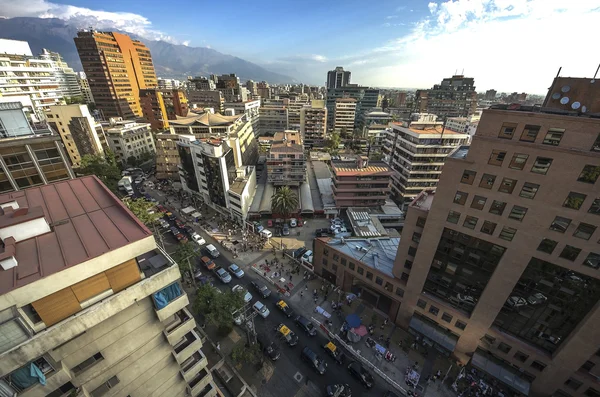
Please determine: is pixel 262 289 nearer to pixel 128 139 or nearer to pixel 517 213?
pixel 517 213

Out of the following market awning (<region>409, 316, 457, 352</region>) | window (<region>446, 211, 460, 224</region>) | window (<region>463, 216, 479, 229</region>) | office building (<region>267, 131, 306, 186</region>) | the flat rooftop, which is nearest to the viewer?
the flat rooftop

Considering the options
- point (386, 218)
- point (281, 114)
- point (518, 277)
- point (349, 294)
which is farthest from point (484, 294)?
point (281, 114)

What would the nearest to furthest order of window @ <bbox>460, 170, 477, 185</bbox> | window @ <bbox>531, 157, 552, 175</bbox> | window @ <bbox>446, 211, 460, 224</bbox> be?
1. window @ <bbox>531, 157, 552, 175</bbox>
2. window @ <bbox>460, 170, 477, 185</bbox>
3. window @ <bbox>446, 211, 460, 224</bbox>

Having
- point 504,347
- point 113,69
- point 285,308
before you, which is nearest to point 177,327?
point 285,308

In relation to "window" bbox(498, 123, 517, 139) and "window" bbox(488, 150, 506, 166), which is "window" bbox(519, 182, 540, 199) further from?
"window" bbox(498, 123, 517, 139)

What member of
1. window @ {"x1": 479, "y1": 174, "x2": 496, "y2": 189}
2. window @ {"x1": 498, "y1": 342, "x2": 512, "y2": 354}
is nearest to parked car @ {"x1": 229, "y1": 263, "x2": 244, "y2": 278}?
window @ {"x1": 498, "y1": 342, "x2": 512, "y2": 354}

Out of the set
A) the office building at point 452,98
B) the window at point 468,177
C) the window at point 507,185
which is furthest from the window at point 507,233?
the office building at point 452,98

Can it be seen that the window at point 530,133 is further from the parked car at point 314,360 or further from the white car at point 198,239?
the white car at point 198,239
